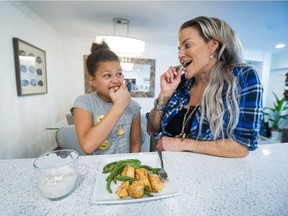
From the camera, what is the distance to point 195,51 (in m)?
0.84

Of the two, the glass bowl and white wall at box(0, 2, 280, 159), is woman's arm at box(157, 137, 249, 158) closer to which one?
the glass bowl

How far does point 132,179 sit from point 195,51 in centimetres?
70

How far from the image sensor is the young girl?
2.53 feet

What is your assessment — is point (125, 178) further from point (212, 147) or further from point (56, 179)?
point (212, 147)

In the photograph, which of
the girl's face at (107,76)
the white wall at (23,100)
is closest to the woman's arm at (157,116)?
the girl's face at (107,76)

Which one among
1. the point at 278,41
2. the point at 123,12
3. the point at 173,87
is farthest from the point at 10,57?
the point at 278,41

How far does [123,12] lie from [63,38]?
6.61 feet

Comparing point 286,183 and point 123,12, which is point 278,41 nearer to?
point 123,12

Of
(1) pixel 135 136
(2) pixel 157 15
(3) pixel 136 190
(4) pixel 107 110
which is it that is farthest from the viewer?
(2) pixel 157 15

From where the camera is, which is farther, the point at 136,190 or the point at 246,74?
the point at 246,74

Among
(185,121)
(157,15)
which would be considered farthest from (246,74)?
(157,15)

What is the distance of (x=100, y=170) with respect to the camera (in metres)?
0.56

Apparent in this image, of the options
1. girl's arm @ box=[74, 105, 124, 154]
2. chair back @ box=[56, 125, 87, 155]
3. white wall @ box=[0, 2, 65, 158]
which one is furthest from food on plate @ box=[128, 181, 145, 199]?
white wall @ box=[0, 2, 65, 158]

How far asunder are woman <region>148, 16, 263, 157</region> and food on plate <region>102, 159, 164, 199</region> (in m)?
0.28
